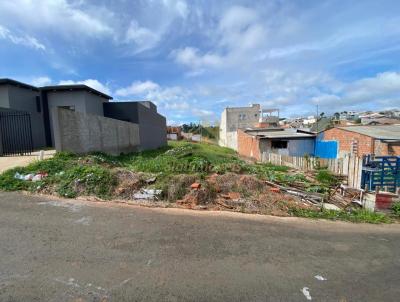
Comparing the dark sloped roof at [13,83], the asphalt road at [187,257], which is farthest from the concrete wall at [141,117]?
the asphalt road at [187,257]

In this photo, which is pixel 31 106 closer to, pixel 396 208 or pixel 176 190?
pixel 176 190

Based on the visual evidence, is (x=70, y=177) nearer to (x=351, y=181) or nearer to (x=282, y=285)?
(x=282, y=285)

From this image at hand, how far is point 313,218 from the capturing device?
17.8 feet

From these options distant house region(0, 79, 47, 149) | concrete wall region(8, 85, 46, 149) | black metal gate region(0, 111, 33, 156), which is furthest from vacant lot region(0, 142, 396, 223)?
concrete wall region(8, 85, 46, 149)

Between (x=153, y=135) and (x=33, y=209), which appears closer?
(x=33, y=209)

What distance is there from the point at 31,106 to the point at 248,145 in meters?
20.0

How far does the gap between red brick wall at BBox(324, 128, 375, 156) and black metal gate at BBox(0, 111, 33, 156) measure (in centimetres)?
2130

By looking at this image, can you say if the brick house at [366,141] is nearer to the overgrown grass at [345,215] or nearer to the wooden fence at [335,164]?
the wooden fence at [335,164]

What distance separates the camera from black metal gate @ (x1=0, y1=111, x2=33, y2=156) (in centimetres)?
1148

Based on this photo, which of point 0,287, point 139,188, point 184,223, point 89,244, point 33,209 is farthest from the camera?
point 139,188

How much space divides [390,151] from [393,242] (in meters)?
14.2

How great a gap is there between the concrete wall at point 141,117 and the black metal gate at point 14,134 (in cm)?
705

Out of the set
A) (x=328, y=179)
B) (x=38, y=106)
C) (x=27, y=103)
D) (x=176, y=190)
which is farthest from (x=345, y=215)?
(x=38, y=106)

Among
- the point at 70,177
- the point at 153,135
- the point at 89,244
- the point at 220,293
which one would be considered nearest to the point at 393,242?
the point at 220,293
